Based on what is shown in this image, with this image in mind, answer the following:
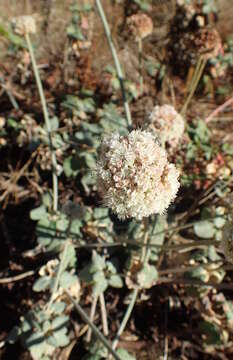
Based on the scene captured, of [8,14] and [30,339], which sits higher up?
[8,14]

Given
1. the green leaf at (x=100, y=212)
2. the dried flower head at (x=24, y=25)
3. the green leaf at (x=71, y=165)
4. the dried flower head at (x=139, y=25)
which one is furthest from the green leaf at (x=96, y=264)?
the dried flower head at (x=139, y=25)

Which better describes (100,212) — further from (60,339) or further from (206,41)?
(206,41)

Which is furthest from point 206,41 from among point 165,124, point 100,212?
point 100,212

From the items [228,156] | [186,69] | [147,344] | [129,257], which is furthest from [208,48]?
[147,344]

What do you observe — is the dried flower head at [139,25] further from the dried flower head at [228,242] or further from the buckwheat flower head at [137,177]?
the dried flower head at [228,242]

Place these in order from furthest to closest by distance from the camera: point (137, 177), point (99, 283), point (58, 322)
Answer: point (99, 283), point (58, 322), point (137, 177)

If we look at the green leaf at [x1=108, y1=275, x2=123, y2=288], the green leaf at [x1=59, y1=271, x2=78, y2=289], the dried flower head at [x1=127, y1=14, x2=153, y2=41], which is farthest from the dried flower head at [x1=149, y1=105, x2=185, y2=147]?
the green leaf at [x1=59, y1=271, x2=78, y2=289]

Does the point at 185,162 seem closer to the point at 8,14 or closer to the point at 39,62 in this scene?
the point at 39,62
